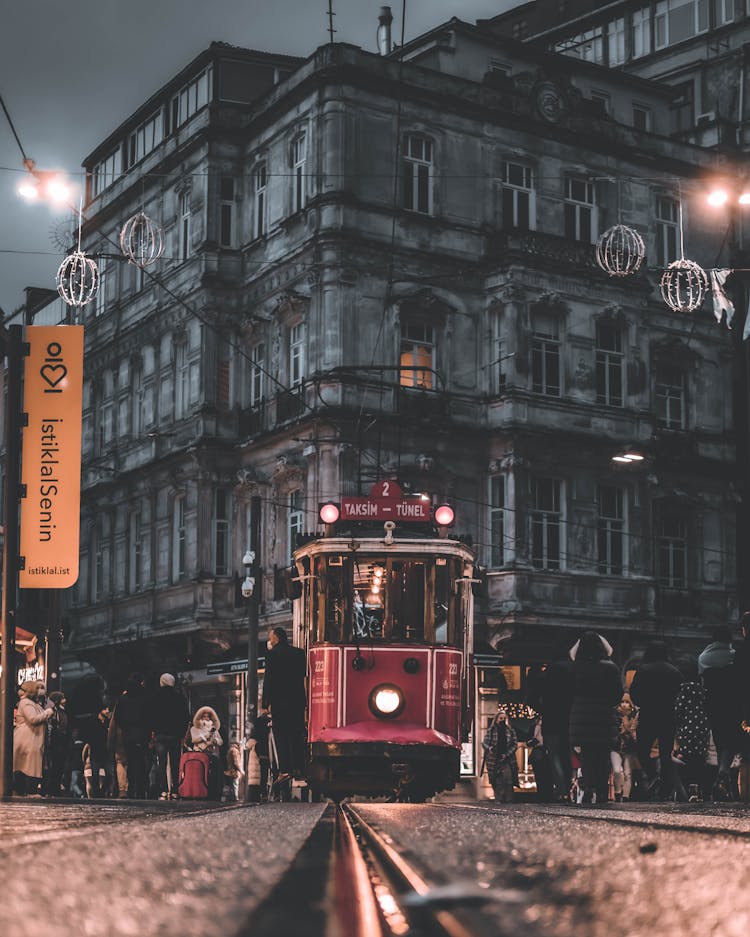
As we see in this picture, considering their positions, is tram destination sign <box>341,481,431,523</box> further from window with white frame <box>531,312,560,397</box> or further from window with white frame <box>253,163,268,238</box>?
window with white frame <box>253,163,268,238</box>

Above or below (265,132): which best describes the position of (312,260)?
below

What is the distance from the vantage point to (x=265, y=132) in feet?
122

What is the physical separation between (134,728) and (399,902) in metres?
16.7

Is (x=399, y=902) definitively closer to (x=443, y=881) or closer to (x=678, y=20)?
(x=443, y=881)

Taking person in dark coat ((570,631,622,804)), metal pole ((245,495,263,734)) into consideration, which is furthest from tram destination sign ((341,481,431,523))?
metal pole ((245,495,263,734))

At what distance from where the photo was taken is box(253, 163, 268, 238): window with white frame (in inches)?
1473

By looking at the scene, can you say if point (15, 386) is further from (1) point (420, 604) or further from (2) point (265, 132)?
(2) point (265, 132)

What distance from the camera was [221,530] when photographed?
3716 cm

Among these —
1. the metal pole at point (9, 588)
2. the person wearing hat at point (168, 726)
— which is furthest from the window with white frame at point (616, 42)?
the metal pole at point (9, 588)

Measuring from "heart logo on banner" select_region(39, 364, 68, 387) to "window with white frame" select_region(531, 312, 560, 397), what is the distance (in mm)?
22082

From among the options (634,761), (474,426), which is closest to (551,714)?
(634,761)

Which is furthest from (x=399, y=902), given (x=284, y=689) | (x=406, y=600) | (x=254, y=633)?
(x=254, y=633)

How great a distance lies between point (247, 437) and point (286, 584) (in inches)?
738

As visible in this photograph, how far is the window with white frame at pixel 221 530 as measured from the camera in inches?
1453
